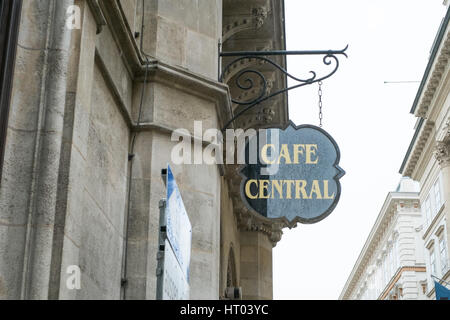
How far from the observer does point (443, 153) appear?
46.9m

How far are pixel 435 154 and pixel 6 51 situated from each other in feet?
146

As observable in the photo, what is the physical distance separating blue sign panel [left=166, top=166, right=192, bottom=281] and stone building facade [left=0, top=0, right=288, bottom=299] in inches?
30.0

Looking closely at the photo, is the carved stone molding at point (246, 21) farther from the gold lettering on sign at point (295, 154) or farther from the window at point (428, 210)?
the window at point (428, 210)

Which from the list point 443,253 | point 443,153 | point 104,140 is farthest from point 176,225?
point 443,253

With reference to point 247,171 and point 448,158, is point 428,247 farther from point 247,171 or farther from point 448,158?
point 247,171

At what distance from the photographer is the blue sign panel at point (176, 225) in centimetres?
523

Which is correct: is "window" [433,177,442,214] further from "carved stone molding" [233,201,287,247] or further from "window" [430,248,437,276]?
"carved stone molding" [233,201,287,247]

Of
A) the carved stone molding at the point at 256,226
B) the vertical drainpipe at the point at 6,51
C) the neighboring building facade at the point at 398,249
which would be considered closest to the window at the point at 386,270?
the neighboring building facade at the point at 398,249

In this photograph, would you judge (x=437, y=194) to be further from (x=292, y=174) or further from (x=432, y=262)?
(x=292, y=174)

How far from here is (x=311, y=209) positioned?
9.73 metres

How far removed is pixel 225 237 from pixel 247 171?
439 cm

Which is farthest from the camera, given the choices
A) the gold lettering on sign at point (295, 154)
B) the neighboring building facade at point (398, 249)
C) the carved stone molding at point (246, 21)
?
the neighboring building facade at point (398, 249)

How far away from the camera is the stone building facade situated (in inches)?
213
